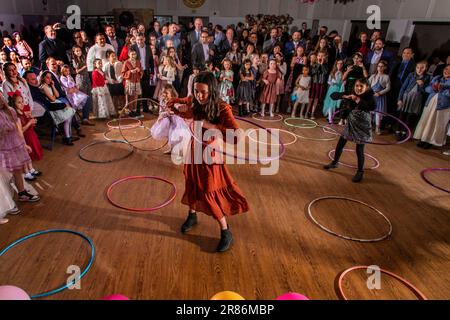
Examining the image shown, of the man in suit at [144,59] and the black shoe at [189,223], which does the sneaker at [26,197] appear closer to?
the black shoe at [189,223]

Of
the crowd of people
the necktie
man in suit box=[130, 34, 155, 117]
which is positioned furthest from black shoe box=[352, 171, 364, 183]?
the necktie

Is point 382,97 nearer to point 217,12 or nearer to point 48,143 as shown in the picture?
point 48,143

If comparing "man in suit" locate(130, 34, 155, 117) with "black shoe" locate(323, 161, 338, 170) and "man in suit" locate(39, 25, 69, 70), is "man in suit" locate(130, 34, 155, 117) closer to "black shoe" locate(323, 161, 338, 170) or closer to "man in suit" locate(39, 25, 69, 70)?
"man in suit" locate(39, 25, 69, 70)

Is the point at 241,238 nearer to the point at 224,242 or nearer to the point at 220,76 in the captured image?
the point at 224,242

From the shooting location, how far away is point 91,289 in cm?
296

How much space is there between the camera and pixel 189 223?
384 cm

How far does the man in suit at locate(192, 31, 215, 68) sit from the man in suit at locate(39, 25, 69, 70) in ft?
10.9

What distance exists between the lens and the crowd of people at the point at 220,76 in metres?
6.27

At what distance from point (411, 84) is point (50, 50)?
846 centimetres

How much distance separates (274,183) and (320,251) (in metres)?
1.68

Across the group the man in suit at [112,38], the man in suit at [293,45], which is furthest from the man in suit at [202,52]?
the man in suit at [293,45]

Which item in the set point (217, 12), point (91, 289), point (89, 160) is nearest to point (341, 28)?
point (217, 12)

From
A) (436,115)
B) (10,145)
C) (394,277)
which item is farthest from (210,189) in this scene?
(436,115)

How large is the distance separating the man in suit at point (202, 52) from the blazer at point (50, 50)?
3.31 meters
